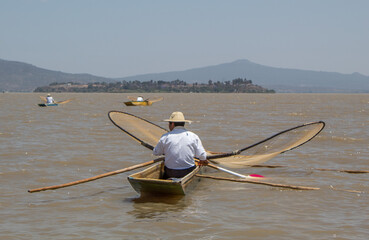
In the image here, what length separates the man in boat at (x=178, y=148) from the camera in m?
9.55

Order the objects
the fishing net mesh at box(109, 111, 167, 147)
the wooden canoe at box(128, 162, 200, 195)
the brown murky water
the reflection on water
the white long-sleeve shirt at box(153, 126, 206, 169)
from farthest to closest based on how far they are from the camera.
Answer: the fishing net mesh at box(109, 111, 167, 147) < the white long-sleeve shirt at box(153, 126, 206, 169) < the wooden canoe at box(128, 162, 200, 195) < the reflection on water < the brown murky water

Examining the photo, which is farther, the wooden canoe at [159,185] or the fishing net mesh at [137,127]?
the fishing net mesh at [137,127]

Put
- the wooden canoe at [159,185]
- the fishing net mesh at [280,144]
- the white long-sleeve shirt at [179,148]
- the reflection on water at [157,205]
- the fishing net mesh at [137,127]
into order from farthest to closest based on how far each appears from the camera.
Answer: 1. the fishing net mesh at [137,127]
2. the fishing net mesh at [280,144]
3. the white long-sleeve shirt at [179,148]
4. the wooden canoe at [159,185]
5. the reflection on water at [157,205]

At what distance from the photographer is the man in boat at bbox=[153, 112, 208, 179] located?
31.3ft

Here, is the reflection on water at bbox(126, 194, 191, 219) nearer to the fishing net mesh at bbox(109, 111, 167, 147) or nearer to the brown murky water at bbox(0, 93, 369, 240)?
the brown murky water at bbox(0, 93, 369, 240)

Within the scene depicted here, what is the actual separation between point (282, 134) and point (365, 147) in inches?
252

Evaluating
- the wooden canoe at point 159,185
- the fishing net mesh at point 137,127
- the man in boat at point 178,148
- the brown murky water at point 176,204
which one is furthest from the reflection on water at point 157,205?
the fishing net mesh at point 137,127

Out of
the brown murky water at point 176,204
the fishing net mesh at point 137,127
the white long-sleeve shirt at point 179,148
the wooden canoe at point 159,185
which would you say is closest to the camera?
the brown murky water at point 176,204

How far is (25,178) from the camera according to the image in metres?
11.2

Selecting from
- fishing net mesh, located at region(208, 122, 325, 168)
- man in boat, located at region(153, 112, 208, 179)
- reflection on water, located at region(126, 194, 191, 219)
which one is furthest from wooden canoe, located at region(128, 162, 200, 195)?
fishing net mesh, located at region(208, 122, 325, 168)

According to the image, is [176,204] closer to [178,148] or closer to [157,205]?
[157,205]

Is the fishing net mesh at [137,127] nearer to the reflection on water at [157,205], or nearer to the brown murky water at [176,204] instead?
the brown murky water at [176,204]

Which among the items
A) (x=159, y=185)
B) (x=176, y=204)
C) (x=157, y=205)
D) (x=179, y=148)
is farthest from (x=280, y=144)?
(x=157, y=205)

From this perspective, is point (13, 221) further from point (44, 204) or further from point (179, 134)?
point (179, 134)
